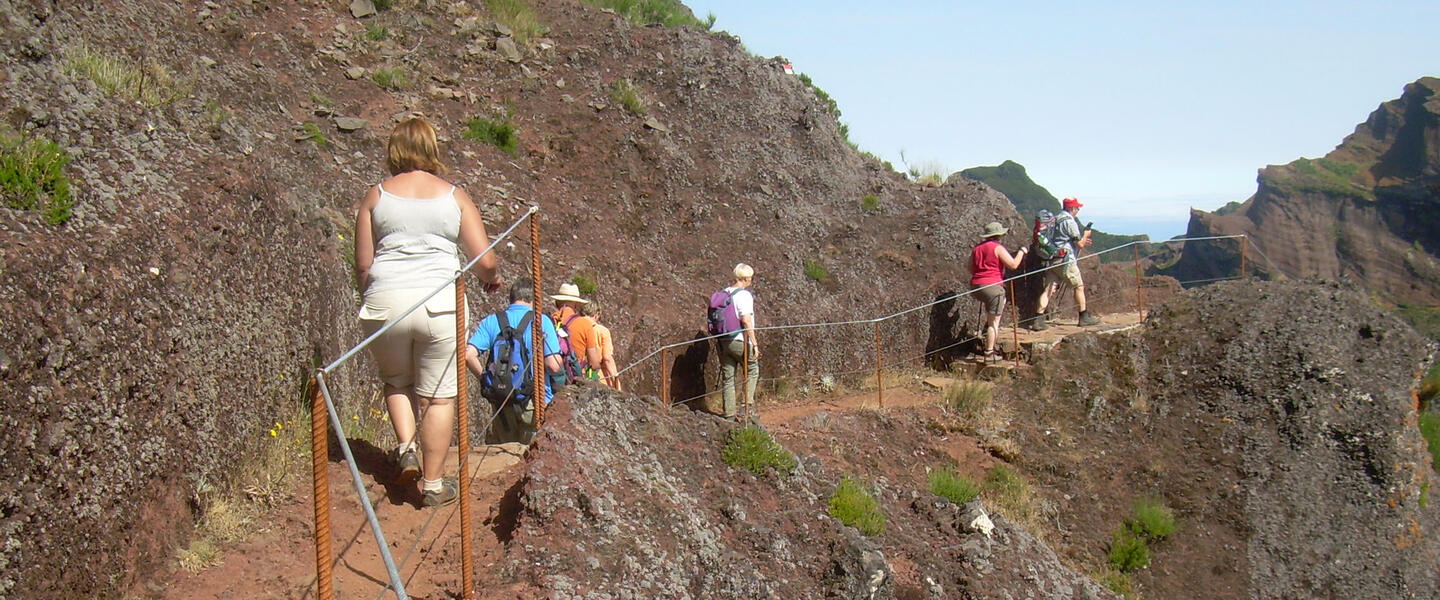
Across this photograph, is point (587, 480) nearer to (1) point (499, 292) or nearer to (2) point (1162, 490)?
(1) point (499, 292)

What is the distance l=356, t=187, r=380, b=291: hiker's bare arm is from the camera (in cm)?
488

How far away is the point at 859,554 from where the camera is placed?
5.90 meters

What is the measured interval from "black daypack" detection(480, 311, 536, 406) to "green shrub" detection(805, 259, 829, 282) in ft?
25.1

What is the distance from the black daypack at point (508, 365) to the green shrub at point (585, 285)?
14.3 feet

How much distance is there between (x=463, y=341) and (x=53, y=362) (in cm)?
168

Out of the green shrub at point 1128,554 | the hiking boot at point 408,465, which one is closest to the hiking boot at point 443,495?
the hiking boot at point 408,465

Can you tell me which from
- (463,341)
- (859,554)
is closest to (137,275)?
(463,341)

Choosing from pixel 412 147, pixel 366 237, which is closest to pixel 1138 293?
pixel 412 147

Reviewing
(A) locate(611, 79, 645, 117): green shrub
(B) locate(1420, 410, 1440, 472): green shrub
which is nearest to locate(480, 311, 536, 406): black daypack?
(A) locate(611, 79, 645, 117): green shrub

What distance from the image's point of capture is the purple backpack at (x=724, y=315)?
32.5ft

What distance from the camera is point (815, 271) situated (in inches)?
545

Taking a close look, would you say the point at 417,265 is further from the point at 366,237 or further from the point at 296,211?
the point at 296,211

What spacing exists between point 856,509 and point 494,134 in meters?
8.16

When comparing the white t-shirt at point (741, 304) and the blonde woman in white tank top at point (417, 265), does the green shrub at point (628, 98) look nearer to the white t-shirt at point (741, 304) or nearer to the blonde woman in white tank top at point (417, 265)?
the white t-shirt at point (741, 304)
